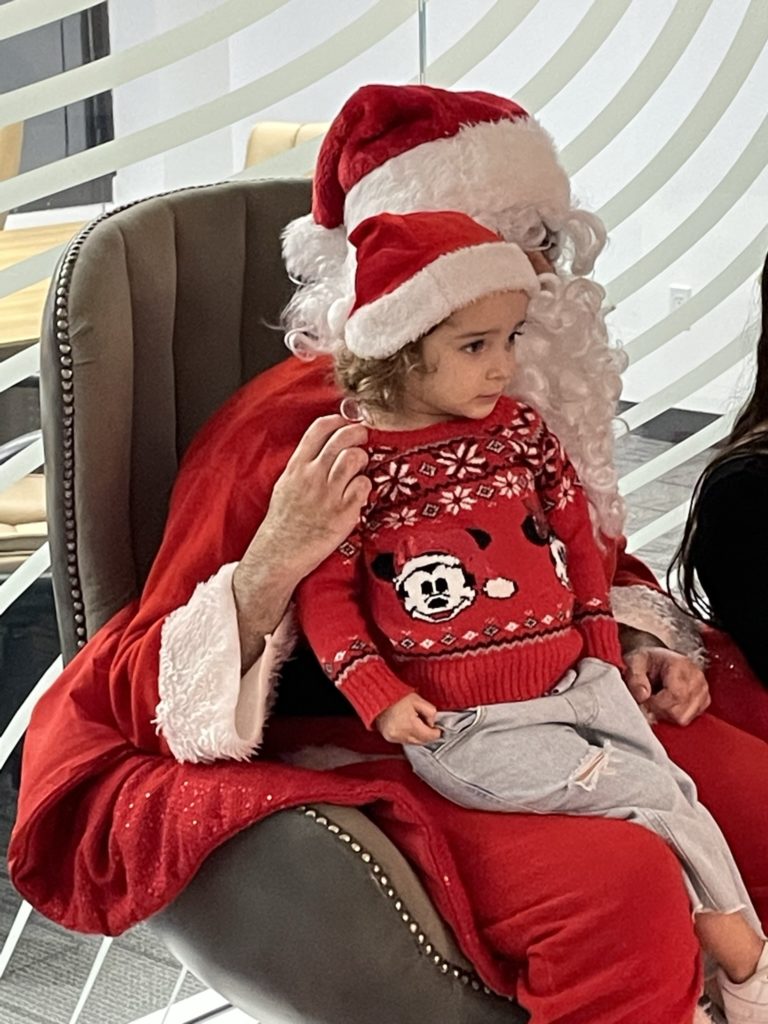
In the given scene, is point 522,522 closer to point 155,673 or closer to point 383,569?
point 383,569

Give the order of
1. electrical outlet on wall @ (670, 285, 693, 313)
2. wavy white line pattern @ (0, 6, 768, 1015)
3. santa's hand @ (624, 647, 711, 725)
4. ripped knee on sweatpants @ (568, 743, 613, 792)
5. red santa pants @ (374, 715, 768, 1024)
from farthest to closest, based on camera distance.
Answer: electrical outlet on wall @ (670, 285, 693, 313)
wavy white line pattern @ (0, 6, 768, 1015)
santa's hand @ (624, 647, 711, 725)
ripped knee on sweatpants @ (568, 743, 613, 792)
red santa pants @ (374, 715, 768, 1024)

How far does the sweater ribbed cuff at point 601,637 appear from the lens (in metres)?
1.50

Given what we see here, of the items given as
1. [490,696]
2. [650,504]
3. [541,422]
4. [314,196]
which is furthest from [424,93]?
[650,504]

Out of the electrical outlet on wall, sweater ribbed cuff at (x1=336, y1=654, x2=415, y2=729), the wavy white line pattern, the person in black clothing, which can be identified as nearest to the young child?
sweater ribbed cuff at (x1=336, y1=654, x2=415, y2=729)

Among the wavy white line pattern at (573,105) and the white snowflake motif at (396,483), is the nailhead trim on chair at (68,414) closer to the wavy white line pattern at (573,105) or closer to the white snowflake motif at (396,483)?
the wavy white line pattern at (573,105)

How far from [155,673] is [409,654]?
23cm

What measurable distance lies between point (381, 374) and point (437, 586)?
20 cm

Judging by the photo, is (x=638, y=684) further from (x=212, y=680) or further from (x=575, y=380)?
(x=212, y=680)

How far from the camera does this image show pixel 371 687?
54.0 inches

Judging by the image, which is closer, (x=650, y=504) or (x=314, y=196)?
(x=314, y=196)

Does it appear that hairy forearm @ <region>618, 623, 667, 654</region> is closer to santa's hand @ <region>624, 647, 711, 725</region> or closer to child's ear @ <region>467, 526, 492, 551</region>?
santa's hand @ <region>624, 647, 711, 725</region>

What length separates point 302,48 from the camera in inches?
87.0

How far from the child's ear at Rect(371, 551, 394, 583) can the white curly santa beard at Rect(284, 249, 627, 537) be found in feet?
0.85

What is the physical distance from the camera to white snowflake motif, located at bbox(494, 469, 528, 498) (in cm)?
146
